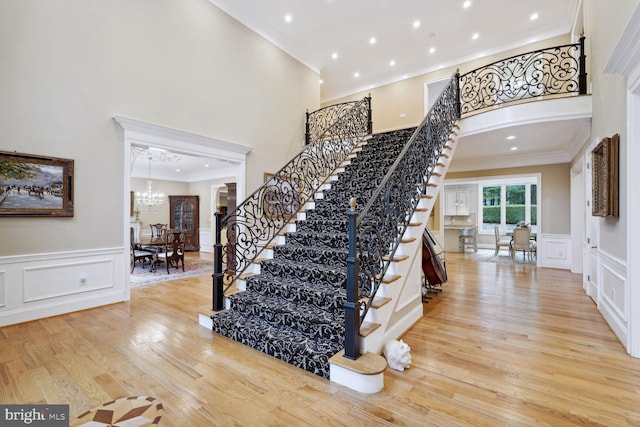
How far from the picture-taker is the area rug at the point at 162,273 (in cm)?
588

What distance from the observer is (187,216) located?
11.5 meters

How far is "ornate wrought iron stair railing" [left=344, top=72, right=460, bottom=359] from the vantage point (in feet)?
7.77

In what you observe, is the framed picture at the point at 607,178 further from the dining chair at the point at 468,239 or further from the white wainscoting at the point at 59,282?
the dining chair at the point at 468,239

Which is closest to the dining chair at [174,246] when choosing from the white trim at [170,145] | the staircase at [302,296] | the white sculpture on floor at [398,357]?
the white trim at [170,145]

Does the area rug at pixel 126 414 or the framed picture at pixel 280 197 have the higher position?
the framed picture at pixel 280 197

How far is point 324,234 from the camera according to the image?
4.04 m

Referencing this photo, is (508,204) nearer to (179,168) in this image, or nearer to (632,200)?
(632,200)

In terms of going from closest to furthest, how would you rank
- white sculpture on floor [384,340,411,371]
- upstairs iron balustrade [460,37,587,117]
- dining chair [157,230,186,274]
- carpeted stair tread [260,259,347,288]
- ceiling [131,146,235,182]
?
white sculpture on floor [384,340,411,371]
carpeted stair tread [260,259,347,288]
upstairs iron balustrade [460,37,587,117]
dining chair [157,230,186,274]
ceiling [131,146,235,182]

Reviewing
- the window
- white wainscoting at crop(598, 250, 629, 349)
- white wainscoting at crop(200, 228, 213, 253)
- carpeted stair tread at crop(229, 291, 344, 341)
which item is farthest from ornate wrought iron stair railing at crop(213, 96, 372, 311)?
the window

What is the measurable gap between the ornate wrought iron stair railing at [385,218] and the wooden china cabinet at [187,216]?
9.53 m

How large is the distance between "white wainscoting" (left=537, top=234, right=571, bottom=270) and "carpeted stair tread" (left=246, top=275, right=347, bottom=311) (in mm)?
6730

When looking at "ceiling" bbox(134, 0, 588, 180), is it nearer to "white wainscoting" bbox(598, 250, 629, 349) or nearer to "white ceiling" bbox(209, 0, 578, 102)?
"white ceiling" bbox(209, 0, 578, 102)

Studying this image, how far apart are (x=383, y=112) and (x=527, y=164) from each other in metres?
4.20

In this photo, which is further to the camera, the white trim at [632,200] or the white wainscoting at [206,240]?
the white wainscoting at [206,240]
